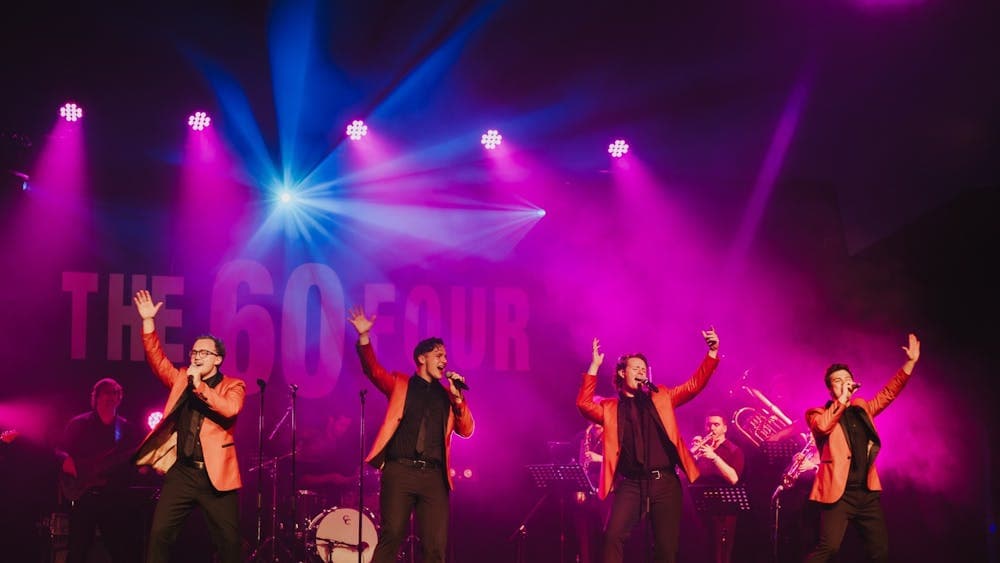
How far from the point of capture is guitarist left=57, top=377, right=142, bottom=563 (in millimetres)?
10320

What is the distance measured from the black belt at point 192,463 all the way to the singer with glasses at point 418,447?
49.3 inches

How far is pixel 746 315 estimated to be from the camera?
1364 centimetres

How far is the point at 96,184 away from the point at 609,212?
263 inches

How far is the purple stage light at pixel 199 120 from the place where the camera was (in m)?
12.6

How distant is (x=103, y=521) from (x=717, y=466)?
6.55m

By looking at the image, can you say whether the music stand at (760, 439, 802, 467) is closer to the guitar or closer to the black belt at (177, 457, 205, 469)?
the black belt at (177, 457, 205, 469)

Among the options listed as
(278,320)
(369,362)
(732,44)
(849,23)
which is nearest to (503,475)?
(278,320)

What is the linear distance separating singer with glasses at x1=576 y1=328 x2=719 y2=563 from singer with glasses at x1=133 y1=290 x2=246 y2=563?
2993 mm

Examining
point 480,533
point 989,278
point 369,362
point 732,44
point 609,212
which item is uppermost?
point 732,44

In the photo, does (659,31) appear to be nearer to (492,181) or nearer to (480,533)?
(492,181)

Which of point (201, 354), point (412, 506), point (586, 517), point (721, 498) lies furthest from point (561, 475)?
point (201, 354)

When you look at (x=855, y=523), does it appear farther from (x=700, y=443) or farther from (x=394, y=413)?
(x=394, y=413)

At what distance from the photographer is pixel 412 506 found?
8.05 meters

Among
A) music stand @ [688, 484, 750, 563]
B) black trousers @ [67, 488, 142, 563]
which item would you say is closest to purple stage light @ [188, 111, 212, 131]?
black trousers @ [67, 488, 142, 563]
